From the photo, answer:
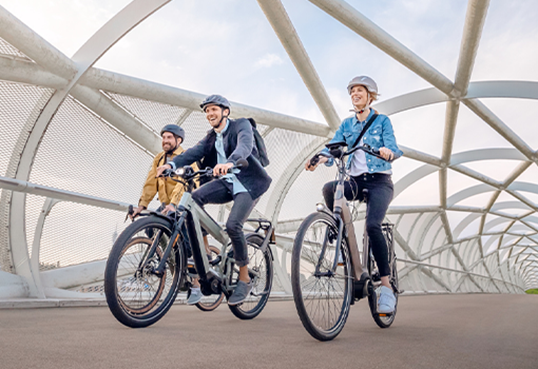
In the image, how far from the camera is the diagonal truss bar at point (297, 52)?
28.5 feet

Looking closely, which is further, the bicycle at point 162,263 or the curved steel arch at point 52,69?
the curved steel arch at point 52,69

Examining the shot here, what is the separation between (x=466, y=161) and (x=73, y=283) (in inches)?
734

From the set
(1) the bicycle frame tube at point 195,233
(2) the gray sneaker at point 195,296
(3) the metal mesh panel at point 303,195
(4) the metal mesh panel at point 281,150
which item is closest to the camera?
(1) the bicycle frame tube at point 195,233

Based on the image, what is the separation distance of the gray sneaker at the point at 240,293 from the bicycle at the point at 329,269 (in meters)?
0.93

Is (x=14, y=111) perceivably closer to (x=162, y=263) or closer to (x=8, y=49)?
(x=8, y=49)

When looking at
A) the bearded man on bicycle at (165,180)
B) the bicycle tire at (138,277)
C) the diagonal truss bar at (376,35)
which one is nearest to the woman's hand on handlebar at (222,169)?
the bicycle tire at (138,277)

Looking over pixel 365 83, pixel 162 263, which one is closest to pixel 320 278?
pixel 162 263

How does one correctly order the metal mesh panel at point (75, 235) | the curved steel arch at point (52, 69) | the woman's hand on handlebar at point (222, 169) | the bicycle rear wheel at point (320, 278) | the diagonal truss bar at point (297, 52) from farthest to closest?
the diagonal truss bar at point (297, 52), the metal mesh panel at point (75, 235), the curved steel arch at point (52, 69), the woman's hand on handlebar at point (222, 169), the bicycle rear wheel at point (320, 278)

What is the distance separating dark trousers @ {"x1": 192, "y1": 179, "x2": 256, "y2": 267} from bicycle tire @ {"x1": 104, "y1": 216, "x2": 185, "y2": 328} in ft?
1.69

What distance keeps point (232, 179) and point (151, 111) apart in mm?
4839

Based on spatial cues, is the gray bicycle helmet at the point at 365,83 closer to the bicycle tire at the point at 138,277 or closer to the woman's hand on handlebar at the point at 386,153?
the woman's hand on handlebar at the point at 386,153

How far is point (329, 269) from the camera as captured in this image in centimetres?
330

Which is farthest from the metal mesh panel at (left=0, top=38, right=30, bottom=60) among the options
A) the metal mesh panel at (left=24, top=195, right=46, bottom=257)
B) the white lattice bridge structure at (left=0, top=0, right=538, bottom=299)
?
the metal mesh panel at (left=24, top=195, right=46, bottom=257)

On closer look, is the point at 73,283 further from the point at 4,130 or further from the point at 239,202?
the point at 239,202
